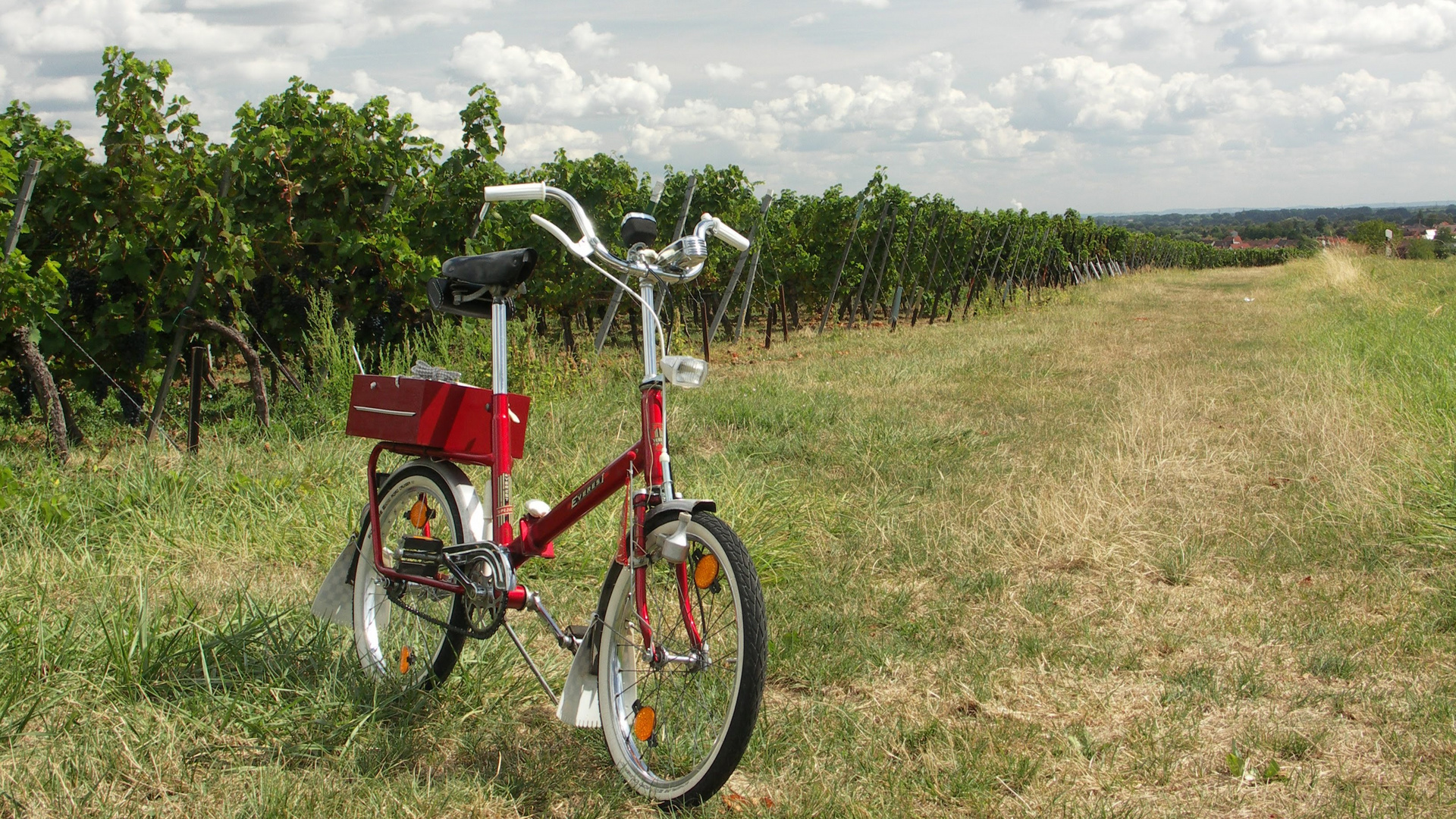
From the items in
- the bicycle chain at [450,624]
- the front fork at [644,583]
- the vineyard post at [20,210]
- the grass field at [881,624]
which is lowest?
the grass field at [881,624]

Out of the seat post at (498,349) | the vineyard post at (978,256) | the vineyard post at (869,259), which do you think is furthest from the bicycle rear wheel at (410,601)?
the vineyard post at (978,256)

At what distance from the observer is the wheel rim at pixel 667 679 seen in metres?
2.25

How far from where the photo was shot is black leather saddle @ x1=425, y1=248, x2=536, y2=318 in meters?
2.50

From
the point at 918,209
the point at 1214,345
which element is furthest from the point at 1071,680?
the point at 918,209

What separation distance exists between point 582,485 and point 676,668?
462 mm

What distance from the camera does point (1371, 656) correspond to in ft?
10.0

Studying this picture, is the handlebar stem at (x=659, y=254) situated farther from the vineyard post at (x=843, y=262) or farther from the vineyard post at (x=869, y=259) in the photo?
the vineyard post at (x=869, y=259)

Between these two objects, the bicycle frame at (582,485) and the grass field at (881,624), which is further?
the grass field at (881,624)

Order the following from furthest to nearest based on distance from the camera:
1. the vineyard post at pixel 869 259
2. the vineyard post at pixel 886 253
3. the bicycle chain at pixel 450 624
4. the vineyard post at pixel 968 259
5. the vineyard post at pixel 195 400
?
the vineyard post at pixel 968 259, the vineyard post at pixel 886 253, the vineyard post at pixel 869 259, the vineyard post at pixel 195 400, the bicycle chain at pixel 450 624

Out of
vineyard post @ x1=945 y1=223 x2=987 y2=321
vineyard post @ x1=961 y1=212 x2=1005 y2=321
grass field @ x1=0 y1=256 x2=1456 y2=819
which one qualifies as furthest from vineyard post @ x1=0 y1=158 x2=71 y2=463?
vineyard post @ x1=961 y1=212 x2=1005 y2=321

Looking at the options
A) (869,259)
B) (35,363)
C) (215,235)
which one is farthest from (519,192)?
(869,259)

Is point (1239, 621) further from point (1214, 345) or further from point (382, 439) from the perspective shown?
point (1214, 345)

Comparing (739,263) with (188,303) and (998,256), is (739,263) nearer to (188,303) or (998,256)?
(188,303)

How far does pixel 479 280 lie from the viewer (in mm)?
2537
